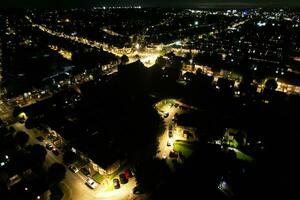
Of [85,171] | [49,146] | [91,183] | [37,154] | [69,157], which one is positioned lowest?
[91,183]

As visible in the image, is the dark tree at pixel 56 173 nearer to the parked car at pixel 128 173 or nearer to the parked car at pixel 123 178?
the parked car at pixel 123 178

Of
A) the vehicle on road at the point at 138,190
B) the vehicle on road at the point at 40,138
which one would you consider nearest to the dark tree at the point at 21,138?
the vehicle on road at the point at 40,138

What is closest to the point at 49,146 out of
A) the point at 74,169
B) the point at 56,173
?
the point at 74,169

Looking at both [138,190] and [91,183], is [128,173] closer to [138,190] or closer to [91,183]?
[138,190]

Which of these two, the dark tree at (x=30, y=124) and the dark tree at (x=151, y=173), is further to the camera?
the dark tree at (x=30, y=124)

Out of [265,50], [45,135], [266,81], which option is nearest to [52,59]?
[45,135]

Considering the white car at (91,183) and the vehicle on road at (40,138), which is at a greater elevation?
the vehicle on road at (40,138)

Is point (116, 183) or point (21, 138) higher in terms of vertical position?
point (21, 138)

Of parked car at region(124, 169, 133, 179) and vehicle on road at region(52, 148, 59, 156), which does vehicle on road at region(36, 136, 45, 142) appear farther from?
parked car at region(124, 169, 133, 179)

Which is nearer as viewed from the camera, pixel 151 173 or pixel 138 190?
pixel 138 190

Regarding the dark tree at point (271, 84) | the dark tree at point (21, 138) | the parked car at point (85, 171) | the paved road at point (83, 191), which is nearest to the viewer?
the paved road at point (83, 191)
